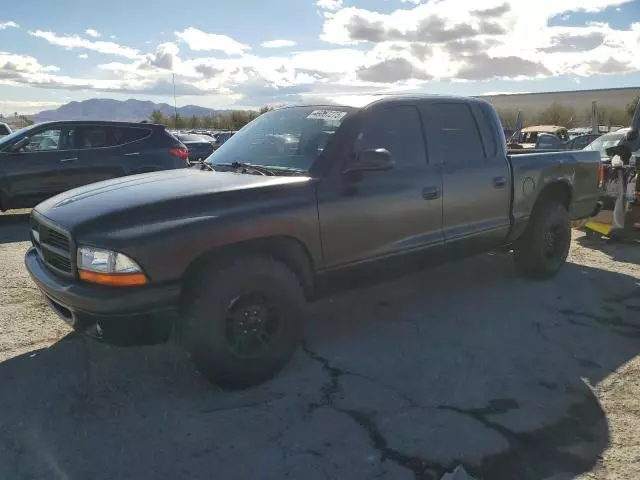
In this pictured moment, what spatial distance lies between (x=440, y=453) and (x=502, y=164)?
118 inches

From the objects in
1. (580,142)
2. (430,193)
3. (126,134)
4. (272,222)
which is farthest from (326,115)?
(580,142)

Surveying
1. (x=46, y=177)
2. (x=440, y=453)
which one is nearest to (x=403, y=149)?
(x=440, y=453)

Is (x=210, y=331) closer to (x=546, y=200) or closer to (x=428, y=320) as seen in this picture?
(x=428, y=320)

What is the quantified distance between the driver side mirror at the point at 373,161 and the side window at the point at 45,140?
23.0 ft

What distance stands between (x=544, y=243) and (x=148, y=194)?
3966 mm

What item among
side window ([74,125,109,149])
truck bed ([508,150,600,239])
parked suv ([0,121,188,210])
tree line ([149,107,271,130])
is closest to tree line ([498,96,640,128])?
tree line ([149,107,271,130])

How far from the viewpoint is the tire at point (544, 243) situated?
17.9 ft

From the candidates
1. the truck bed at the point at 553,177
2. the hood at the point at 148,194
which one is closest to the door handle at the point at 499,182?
the truck bed at the point at 553,177

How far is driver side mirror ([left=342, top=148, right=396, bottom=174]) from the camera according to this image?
3.64m

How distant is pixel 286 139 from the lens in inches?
164

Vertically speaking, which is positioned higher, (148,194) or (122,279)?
(148,194)

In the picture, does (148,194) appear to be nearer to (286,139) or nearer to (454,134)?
(286,139)

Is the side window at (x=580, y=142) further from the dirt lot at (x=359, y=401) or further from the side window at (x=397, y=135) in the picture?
the side window at (x=397, y=135)

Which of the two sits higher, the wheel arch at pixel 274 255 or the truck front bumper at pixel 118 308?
the wheel arch at pixel 274 255
